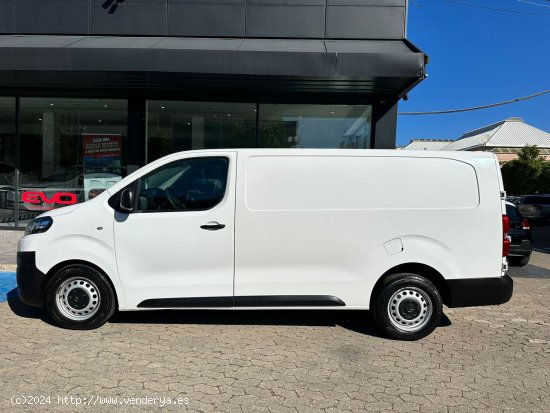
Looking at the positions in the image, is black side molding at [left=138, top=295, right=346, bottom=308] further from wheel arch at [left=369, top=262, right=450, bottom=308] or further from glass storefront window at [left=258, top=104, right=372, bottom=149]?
glass storefront window at [left=258, top=104, right=372, bottom=149]

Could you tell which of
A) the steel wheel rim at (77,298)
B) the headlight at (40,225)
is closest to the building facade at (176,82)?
the headlight at (40,225)

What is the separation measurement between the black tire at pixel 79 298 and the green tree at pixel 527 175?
4383cm

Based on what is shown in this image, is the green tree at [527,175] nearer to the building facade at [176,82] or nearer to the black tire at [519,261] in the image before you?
the black tire at [519,261]

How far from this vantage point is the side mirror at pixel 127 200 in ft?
14.7

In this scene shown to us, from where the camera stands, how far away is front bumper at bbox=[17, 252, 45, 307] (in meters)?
4.64

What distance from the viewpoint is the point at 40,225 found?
469 centimetres

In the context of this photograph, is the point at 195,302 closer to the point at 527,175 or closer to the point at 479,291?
the point at 479,291

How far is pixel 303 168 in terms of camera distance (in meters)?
4.55

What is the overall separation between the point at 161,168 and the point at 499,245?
3576 millimetres

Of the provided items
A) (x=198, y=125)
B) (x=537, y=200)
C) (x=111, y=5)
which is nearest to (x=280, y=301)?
(x=198, y=125)

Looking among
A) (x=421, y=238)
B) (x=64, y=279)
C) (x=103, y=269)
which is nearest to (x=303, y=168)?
(x=421, y=238)

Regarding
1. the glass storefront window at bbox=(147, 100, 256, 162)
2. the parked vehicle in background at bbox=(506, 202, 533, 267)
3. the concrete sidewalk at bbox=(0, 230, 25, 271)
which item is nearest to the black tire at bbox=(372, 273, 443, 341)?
the parked vehicle in background at bbox=(506, 202, 533, 267)

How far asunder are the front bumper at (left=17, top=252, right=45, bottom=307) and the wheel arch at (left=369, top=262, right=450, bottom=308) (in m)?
3.47

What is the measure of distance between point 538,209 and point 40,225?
2004cm
